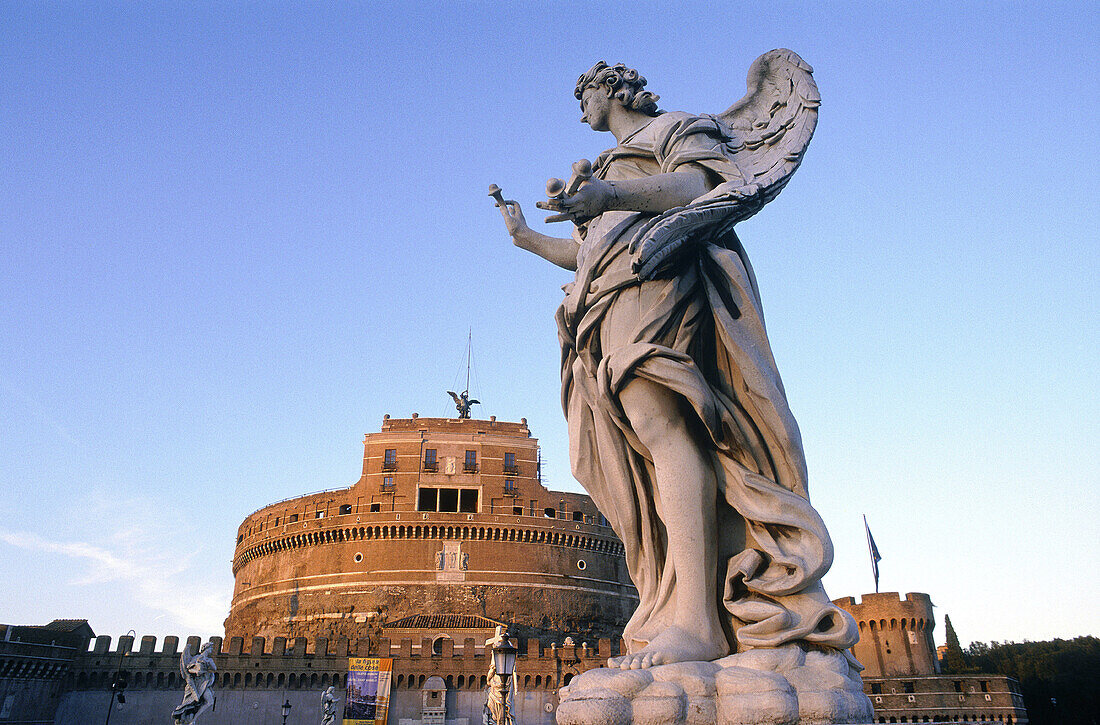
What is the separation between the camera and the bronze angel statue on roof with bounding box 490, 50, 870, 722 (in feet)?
8.30

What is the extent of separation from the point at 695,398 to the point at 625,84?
1559 millimetres

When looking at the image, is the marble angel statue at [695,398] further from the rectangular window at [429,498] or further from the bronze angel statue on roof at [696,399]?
the rectangular window at [429,498]

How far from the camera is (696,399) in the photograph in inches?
104

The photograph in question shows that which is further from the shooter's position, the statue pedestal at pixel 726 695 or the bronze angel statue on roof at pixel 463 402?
the bronze angel statue on roof at pixel 463 402

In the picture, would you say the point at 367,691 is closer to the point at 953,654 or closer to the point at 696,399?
the point at 953,654

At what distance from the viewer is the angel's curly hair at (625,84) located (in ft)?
11.1

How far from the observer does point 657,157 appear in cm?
315

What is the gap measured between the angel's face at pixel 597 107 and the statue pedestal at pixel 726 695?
7.56 ft

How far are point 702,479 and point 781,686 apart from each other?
0.77 meters

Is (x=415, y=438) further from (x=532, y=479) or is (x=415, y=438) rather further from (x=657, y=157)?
(x=657, y=157)

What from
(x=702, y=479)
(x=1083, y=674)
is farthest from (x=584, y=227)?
(x=1083, y=674)

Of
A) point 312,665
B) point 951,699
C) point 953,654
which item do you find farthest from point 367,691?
point 953,654

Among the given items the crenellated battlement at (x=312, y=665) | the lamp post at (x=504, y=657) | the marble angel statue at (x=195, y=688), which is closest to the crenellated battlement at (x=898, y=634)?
the crenellated battlement at (x=312, y=665)

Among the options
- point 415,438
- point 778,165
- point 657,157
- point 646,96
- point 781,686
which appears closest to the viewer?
point 781,686
